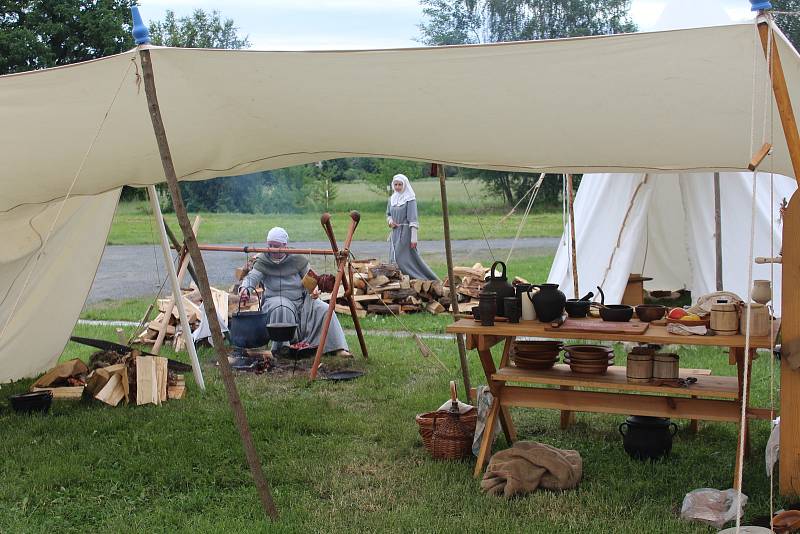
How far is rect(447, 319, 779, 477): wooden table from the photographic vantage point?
3770 millimetres

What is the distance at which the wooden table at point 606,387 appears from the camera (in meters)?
3.77

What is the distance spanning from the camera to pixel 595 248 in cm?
784

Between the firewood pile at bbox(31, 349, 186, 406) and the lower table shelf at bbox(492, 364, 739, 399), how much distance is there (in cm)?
244

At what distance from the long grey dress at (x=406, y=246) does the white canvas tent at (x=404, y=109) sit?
16.6 feet

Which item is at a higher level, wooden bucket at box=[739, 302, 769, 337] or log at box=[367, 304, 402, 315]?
wooden bucket at box=[739, 302, 769, 337]

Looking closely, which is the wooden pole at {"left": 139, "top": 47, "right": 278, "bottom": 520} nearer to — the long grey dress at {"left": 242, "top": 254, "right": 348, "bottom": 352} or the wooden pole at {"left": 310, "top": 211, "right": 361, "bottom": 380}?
the wooden pole at {"left": 310, "top": 211, "right": 361, "bottom": 380}

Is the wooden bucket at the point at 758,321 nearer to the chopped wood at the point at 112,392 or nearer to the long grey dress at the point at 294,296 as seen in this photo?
the long grey dress at the point at 294,296

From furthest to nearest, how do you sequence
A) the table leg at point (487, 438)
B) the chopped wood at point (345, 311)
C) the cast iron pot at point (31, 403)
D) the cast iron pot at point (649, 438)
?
the chopped wood at point (345, 311)
the cast iron pot at point (31, 403)
the cast iron pot at point (649, 438)
the table leg at point (487, 438)

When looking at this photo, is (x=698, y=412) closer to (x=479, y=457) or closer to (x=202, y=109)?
(x=479, y=457)

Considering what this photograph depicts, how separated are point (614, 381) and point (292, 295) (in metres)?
3.52

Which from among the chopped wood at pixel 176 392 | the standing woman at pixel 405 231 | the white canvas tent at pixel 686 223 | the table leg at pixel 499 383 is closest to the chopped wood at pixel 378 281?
the standing woman at pixel 405 231

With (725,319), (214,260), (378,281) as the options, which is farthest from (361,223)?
(725,319)

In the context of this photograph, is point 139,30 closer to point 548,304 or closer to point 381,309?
point 548,304

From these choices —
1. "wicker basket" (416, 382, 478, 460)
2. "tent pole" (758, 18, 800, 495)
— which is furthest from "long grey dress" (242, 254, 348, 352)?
"tent pole" (758, 18, 800, 495)
